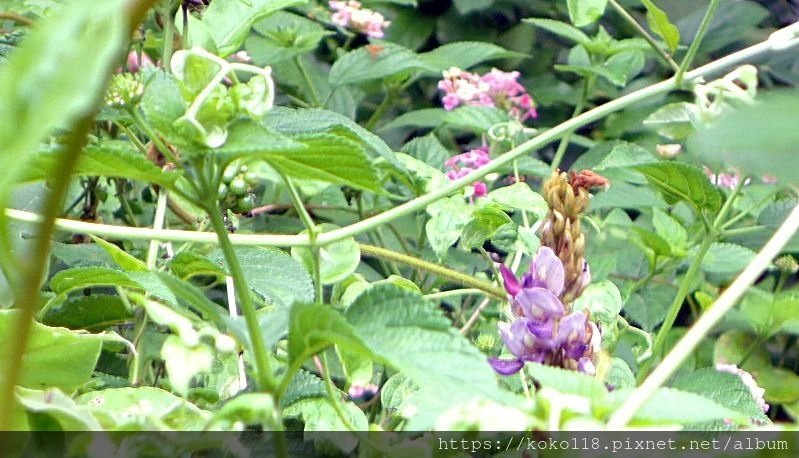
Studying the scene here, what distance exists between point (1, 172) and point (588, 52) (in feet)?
3.85

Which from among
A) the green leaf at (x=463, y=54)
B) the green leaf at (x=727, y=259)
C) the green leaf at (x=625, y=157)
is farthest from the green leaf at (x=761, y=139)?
the green leaf at (x=463, y=54)

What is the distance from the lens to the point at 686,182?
594 mm

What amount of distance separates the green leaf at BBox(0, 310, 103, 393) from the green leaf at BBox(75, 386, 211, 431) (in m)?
0.01

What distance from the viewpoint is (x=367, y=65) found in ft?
3.83

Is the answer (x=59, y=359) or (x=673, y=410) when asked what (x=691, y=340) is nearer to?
(x=673, y=410)

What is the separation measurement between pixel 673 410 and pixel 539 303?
5.1 inches

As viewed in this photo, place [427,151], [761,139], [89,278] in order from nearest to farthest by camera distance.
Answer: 1. [761,139]
2. [89,278]
3. [427,151]

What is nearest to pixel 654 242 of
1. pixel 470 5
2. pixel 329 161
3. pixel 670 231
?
pixel 670 231

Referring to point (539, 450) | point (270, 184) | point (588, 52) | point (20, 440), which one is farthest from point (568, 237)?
point (588, 52)

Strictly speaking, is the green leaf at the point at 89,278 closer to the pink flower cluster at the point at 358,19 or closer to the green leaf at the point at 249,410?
the green leaf at the point at 249,410

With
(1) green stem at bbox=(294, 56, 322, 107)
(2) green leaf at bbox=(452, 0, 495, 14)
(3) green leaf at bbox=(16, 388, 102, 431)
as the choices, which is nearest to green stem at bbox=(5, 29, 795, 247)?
(3) green leaf at bbox=(16, 388, 102, 431)

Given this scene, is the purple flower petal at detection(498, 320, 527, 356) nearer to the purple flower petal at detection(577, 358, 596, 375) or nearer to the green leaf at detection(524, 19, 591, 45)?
the purple flower petal at detection(577, 358, 596, 375)

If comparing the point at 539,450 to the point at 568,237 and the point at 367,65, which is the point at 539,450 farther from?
the point at 367,65

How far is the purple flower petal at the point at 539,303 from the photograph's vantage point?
0.43 meters
